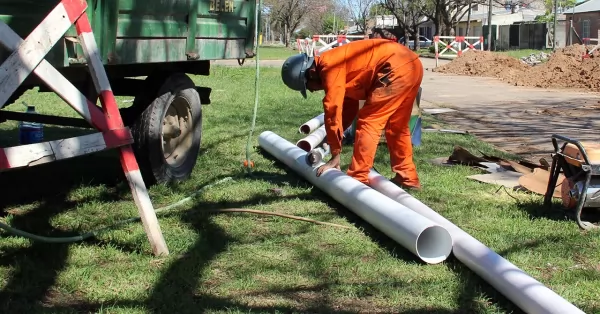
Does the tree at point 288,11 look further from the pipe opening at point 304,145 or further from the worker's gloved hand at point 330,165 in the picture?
the worker's gloved hand at point 330,165

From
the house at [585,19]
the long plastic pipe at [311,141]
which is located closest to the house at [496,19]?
the house at [585,19]

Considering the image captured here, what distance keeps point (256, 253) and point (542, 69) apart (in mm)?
19530

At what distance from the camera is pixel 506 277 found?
3953 millimetres

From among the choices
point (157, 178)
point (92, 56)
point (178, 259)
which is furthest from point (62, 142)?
point (157, 178)

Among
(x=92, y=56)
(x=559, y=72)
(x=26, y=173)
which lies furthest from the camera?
(x=559, y=72)

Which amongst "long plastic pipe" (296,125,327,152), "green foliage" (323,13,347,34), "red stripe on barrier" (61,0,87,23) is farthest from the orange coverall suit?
"green foliage" (323,13,347,34)

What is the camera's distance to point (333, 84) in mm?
6031

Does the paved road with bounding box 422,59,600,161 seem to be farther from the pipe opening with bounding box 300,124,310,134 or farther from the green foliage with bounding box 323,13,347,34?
the green foliage with bounding box 323,13,347,34

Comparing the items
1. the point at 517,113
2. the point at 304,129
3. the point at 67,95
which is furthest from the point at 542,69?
the point at 67,95

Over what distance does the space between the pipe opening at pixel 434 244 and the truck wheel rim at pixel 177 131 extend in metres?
2.96

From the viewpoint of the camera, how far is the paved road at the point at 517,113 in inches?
415

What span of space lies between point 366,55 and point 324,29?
113m

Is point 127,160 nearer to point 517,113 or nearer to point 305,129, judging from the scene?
point 305,129

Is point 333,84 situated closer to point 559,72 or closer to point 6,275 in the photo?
point 6,275
